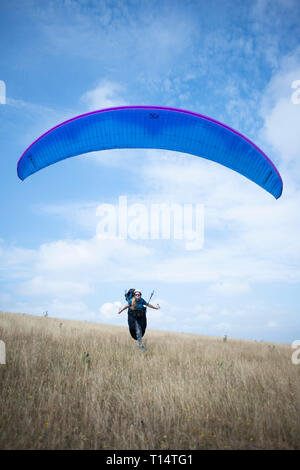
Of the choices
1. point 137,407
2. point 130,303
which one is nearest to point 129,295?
point 130,303

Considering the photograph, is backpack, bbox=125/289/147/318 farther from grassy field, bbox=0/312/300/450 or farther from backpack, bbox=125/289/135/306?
grassy field, bbox=0/312/300/450

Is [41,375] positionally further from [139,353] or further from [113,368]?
[139,353]

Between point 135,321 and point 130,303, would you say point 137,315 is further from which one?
point 130,303

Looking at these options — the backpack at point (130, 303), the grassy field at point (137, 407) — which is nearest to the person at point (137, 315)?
the backpack at point (130, 303)

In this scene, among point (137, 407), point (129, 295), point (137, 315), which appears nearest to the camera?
point (137, 407)

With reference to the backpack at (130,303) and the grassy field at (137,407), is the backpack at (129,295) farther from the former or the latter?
the grassy field at (137,407)

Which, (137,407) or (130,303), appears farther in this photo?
(130,303)

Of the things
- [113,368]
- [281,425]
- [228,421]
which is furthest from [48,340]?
[281,425]

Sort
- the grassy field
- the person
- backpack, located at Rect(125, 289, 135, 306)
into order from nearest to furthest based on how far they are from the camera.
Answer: the grassy field
the person
backpack, located at Rect(125, 289, 135, 306)

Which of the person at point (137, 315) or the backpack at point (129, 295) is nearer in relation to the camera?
the person at point (137, 315)

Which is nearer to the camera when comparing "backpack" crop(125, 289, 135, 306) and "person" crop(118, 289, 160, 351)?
"person" crop(118, 289, 160, 351)

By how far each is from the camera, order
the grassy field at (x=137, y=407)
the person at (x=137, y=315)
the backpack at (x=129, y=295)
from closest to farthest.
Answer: the grassy field at (x=137, y=407), the person at (x=137, y=315), the backpack at (x=129, y=295)

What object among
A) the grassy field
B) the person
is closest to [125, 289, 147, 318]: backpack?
the person
